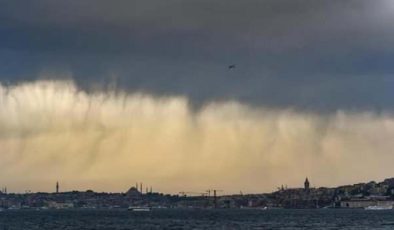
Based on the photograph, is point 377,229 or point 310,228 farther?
point 310,228

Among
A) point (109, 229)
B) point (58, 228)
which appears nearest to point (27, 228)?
point (58, 228)

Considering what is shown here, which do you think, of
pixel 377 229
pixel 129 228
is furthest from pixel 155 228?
pixel 377 229

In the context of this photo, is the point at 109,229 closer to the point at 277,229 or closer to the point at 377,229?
the point at 277,229

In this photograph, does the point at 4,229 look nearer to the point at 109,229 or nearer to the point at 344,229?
the point at 109,229

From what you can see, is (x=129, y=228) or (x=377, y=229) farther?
(x=129, y=228)

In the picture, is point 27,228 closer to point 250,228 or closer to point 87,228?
point 87,228

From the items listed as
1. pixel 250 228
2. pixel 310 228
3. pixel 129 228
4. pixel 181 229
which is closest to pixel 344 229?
pixel 310 228

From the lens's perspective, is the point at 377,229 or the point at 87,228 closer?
the point at 377,229
